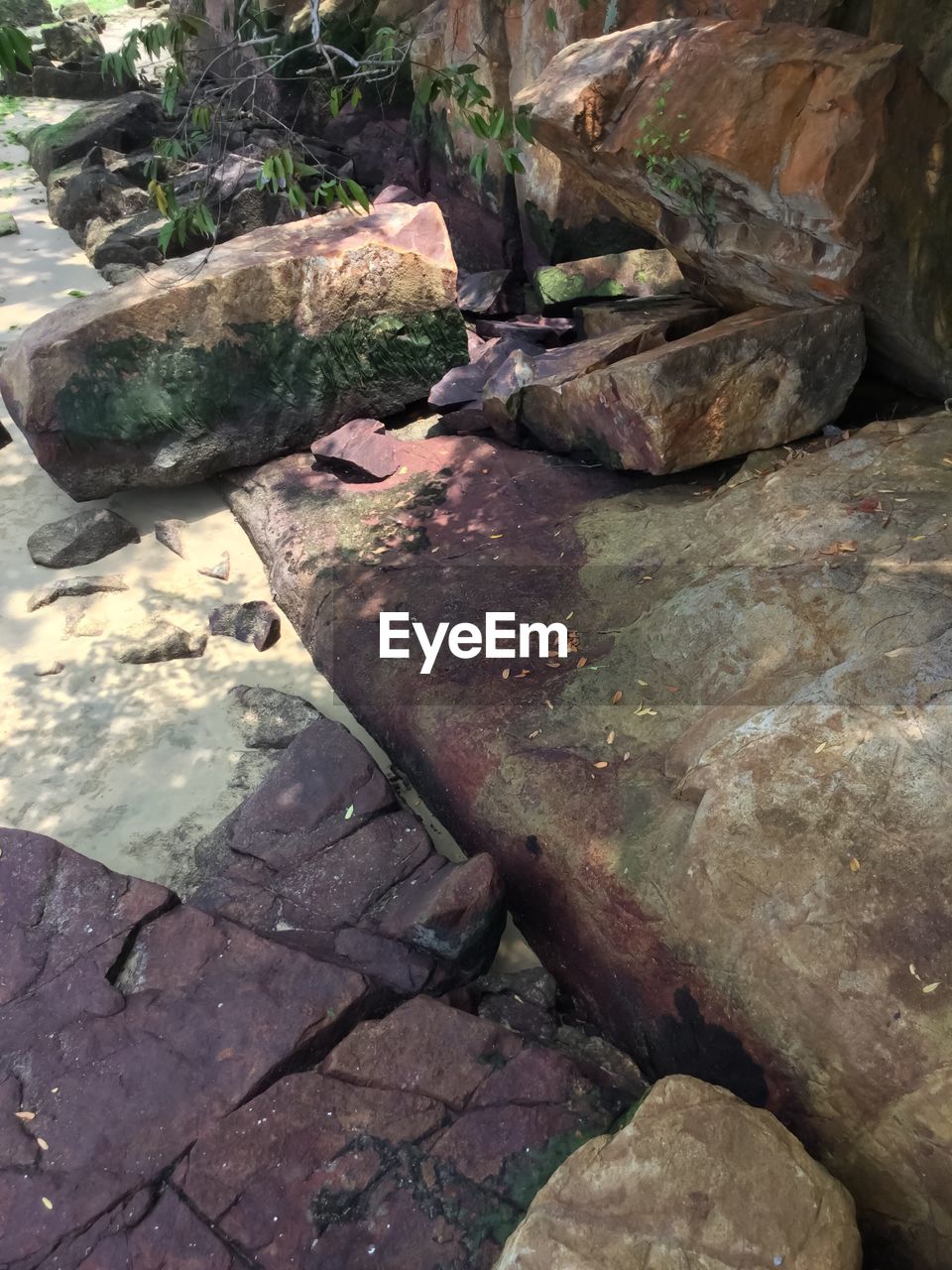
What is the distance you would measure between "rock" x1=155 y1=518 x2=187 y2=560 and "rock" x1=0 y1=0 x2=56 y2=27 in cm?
1374

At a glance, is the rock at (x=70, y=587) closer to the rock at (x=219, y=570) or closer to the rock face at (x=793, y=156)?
the rock at (x=219, y=570)

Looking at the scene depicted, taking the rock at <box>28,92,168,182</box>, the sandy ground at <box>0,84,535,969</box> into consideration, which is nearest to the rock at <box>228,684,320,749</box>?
the sandy ground at <box>0,84,535,969</box>

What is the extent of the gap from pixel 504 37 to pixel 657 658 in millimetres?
5486

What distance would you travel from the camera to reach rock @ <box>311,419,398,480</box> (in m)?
5.33

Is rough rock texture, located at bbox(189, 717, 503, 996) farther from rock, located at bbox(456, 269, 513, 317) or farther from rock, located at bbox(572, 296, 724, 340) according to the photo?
rock, located at bbox(456, 269, 513, 317)

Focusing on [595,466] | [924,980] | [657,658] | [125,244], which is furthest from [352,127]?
[924,980]

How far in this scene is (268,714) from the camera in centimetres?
428

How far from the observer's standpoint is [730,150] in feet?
14.2

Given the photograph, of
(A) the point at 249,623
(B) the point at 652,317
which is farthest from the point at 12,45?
(B) the point at 652,317

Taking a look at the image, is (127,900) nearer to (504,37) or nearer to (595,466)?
(595,466)

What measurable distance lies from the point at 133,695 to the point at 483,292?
4.05m

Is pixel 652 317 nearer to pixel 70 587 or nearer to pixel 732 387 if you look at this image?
pixel 732 387

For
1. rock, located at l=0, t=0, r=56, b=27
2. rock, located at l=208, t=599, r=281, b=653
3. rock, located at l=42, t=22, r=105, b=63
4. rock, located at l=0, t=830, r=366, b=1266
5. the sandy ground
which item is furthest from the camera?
rock, located at l=0, t=0, r=56, b=27

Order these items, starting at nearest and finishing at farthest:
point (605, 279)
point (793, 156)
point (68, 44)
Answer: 1. point (793, 156)
2. point (605, 279)
3. point (68, 44)
